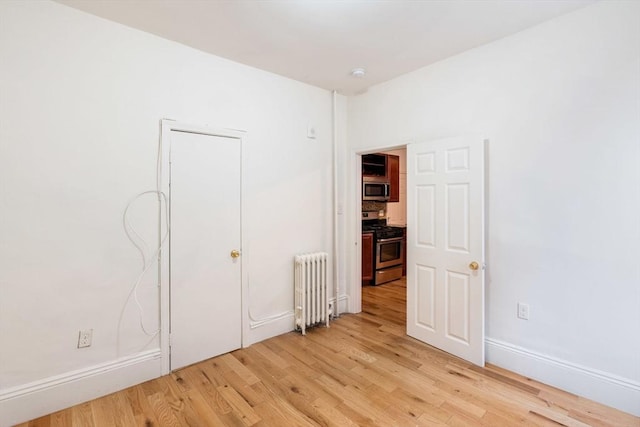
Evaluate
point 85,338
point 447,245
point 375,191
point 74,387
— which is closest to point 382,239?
point 375,191

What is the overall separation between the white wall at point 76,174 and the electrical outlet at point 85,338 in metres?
0.04

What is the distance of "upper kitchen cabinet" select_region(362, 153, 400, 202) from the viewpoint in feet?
17.9

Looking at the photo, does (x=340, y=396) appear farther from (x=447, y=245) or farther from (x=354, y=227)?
(x=354, y=227)

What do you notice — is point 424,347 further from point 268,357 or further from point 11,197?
point 11,197

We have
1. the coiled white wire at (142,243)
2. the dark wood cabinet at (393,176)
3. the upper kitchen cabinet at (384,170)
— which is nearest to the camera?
the coiled white wire at (142,243)

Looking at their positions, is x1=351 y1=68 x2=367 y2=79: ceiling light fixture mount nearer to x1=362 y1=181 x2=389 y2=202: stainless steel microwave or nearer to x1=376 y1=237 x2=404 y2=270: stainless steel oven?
x1=362 y1=181 x2=389 y2=202: stainless steel microwave

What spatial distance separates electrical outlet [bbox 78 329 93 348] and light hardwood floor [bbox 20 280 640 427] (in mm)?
409

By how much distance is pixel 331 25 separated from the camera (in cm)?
236

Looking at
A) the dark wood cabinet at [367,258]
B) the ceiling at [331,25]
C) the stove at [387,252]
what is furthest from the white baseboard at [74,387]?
the stove at [387,252]

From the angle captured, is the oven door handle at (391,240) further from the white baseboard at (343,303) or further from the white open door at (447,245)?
the white open door at (447,245)

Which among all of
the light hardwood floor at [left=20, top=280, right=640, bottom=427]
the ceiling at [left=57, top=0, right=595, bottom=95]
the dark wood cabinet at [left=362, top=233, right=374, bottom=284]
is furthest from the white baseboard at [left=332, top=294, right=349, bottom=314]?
the ceiling at [left=57, top=0, right=595, bottom=95]

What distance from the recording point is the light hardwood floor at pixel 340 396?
1.97 meters

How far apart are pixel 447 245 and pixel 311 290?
1508mm

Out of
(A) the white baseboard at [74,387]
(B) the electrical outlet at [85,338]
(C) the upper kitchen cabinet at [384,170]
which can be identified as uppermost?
(C) the upper kitchen cabinet at [384,170]
